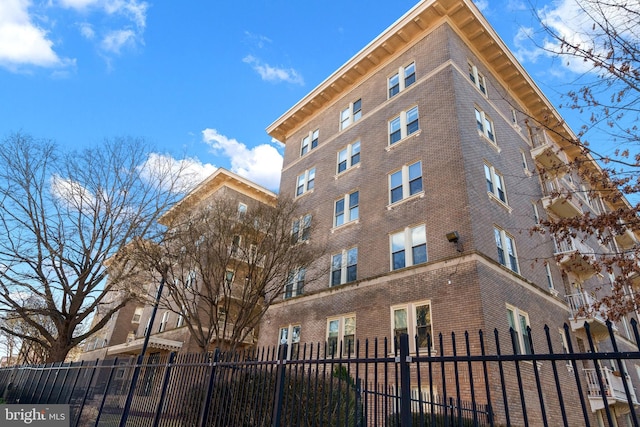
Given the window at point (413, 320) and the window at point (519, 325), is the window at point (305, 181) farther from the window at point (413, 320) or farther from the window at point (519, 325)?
the window at point (519, 325)

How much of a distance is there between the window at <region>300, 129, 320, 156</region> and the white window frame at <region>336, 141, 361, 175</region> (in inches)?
133

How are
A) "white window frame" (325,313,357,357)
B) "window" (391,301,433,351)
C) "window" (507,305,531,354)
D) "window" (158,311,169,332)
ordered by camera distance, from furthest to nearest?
"window" (158,311,169,332) → "white window frame" (325,313,357,357) → "window" (391,301,433,351) → "window" (507,305,531,354)

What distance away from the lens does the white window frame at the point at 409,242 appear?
15172mm

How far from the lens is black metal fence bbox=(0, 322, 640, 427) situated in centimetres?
347

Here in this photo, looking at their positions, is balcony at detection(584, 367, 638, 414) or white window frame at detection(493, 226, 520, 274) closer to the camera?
balcony at detection(584, 367, 638, 414)

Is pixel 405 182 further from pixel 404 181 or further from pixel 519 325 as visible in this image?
pixel 519 325

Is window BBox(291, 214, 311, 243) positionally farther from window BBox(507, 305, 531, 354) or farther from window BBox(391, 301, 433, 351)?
window BBox(507, 305, 531, 354)

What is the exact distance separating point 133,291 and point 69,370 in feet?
14.1

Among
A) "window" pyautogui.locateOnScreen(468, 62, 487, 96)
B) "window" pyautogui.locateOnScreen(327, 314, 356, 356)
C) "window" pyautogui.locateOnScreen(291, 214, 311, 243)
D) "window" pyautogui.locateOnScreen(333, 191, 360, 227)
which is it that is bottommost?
"window" pyautogui.locateOnScreen(327, 314, 356, 356)

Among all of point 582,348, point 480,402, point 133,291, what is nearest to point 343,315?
point 480,402

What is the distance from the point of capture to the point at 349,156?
2122cm

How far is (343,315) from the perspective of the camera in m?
16.5

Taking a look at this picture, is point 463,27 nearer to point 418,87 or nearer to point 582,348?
point 418,87

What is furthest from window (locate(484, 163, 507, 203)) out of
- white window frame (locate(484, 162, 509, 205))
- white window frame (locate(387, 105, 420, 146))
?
white window frame (locate(387, 105, 420, 146))
